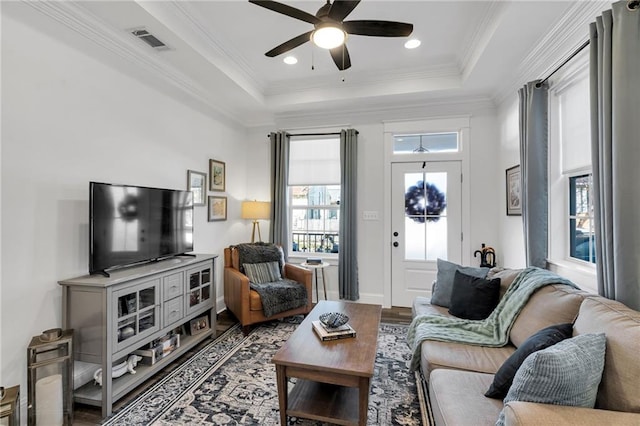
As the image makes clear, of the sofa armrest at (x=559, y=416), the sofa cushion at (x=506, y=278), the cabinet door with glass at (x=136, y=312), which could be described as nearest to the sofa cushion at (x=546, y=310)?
the sofa cushion at (x=506, y=278)

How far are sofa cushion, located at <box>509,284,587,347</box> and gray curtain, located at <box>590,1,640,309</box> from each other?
19 cm

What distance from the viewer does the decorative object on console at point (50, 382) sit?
6.18ft

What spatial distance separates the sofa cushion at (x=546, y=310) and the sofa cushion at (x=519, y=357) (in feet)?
0.84

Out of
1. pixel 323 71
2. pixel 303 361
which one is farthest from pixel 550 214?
pixel 323 71

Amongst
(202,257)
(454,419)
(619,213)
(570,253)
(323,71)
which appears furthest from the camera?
(323,71)

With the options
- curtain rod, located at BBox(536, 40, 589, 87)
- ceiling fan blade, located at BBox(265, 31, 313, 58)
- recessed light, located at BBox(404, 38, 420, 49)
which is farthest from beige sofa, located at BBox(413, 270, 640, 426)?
recessed light, located at BBox(404, 38, 420, 49)

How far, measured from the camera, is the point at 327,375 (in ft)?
5.78

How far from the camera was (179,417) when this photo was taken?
→ 200 centimetres

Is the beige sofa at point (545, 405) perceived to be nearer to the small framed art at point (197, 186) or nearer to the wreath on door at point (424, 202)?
the wreath on door at point (424, 202)

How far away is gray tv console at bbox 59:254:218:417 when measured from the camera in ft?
6.81

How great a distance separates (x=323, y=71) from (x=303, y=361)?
129 inches

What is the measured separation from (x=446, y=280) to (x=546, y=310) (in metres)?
1.04

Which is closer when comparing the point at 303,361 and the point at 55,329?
the point at 303,361

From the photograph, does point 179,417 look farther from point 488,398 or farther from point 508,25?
point 508,25
